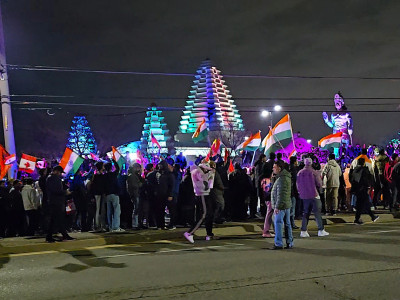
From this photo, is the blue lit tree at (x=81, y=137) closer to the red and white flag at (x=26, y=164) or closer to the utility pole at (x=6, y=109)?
the utility pole at (x=6, y=109)

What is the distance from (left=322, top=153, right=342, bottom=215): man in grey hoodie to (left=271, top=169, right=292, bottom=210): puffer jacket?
608 cm

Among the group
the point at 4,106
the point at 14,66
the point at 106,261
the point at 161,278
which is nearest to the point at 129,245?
the point at 106,261

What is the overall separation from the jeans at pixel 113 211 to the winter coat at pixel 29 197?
1968 millimetres

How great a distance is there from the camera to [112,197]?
512 inches

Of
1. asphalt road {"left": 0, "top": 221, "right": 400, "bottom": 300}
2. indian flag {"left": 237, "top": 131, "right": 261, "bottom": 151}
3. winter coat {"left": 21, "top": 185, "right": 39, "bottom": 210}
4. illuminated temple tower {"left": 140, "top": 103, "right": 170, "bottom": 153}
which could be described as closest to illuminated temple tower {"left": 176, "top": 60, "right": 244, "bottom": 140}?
illuminated temple tower {"left": 140, "top": 103, "right": 170, "bottom": 153}

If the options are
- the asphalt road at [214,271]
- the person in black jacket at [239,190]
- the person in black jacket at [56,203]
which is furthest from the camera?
the person in black jacket at [239,190]

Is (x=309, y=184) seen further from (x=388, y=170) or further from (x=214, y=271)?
(x=388, y=170)

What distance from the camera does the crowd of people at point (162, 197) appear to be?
38.6ft

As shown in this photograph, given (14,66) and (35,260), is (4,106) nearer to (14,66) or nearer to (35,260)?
(14,66)

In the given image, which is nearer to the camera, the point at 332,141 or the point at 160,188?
the point at 160,188

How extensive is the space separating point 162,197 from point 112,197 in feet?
4.32

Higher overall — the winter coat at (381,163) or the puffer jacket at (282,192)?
the winter coat at (381,163)

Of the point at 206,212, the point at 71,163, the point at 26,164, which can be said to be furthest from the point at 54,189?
the point at 26,164

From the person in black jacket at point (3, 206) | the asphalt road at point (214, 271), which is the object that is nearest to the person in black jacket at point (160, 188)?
the asphalt road at point (214, 271)
